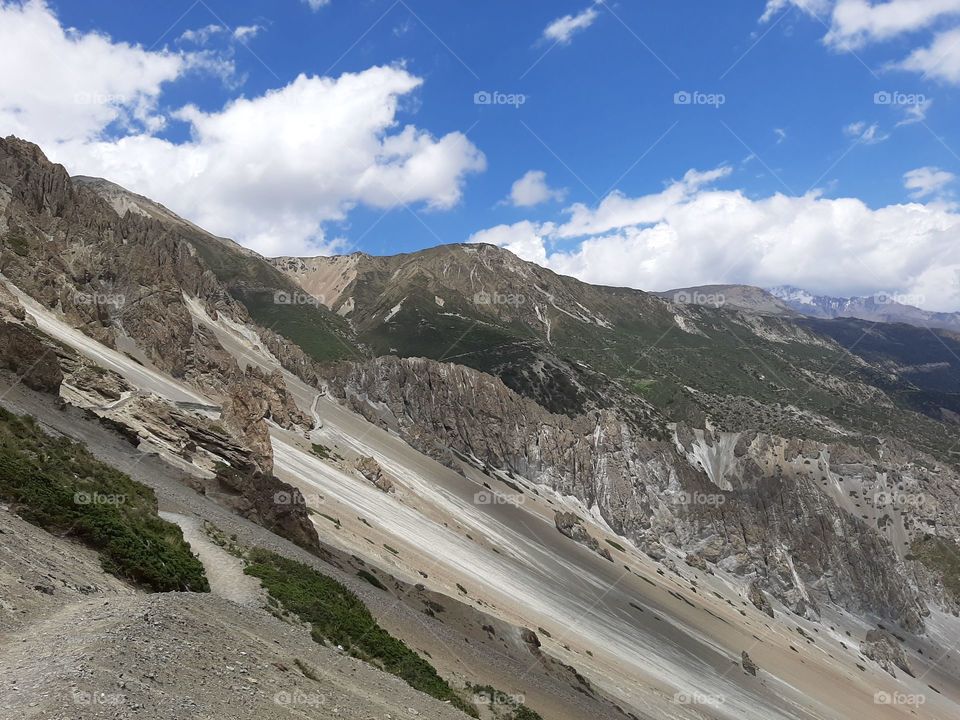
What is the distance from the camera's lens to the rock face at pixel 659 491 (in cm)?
11150

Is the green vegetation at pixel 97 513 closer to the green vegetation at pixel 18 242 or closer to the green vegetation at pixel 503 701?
the green vegetation at pixel 503 701

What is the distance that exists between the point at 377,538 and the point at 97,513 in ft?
76.8

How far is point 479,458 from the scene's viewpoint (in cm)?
11638

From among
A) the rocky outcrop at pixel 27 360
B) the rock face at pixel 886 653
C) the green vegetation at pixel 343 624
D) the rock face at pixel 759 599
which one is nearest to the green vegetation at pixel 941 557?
the rock face at pixel 886 653

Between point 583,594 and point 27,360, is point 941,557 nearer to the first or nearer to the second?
point 583,594

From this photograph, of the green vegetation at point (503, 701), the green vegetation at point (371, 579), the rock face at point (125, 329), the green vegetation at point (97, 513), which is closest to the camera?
the green vegetation at point (97, 513)

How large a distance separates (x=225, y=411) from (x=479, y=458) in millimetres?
80011

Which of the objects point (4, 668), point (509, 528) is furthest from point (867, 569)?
point (4, 668)

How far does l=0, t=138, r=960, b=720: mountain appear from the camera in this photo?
11.9m

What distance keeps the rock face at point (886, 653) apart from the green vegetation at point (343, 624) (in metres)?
101

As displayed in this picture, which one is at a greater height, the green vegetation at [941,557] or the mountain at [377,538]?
the green vegetation at [941,557]

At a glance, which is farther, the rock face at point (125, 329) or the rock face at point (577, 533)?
the rock face at point (577, 533)

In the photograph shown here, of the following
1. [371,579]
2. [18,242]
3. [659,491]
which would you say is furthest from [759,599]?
[18,242]

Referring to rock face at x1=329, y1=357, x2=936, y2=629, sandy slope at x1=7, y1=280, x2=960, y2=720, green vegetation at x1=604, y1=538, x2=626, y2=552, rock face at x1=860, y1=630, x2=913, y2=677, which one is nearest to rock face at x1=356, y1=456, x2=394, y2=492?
sandy slope at x1=7, y1=280, x2=960, y2=720
